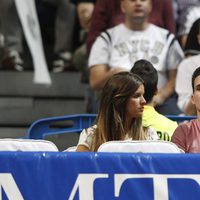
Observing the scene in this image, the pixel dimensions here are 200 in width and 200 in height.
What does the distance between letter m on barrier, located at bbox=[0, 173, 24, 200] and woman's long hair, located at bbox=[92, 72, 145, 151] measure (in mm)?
749

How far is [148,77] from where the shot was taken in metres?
7.61

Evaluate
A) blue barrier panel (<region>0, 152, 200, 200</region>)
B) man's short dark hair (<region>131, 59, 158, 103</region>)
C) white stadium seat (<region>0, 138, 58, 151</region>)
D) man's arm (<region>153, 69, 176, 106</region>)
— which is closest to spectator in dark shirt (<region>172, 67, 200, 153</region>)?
blue barrier panel (<region>0, 152, 200, 200</region>)

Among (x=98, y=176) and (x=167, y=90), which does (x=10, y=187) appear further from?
(x=167, y=90)

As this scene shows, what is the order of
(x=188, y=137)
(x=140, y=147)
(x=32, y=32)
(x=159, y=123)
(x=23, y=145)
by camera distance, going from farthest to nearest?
(x=32, y=32) → (x=159, y=123) → (x=188, y=137) → (x=23, y=145) → (x=140, y=147)

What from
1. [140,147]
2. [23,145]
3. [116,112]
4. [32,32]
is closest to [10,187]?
[23,145]

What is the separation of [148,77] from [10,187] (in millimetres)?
1929

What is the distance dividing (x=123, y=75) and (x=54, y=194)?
1099mm

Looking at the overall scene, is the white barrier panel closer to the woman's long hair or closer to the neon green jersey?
the neon green jersey

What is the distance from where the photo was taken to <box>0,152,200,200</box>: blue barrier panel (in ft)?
19.6

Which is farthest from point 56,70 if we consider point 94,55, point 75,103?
point 94,55

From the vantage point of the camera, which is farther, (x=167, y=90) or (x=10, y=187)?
(x=167, y=90)

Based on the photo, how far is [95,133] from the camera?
6.68 m

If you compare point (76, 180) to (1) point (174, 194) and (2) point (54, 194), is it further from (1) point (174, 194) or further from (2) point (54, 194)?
(1) point (174, 194)

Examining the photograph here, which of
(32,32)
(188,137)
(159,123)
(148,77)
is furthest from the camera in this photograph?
Result: (32,32)
